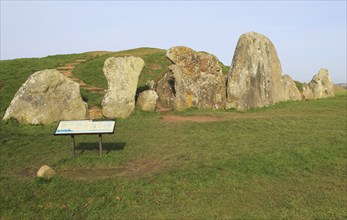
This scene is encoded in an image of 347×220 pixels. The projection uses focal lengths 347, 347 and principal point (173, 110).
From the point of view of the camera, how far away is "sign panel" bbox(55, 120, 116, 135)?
12.7 metres

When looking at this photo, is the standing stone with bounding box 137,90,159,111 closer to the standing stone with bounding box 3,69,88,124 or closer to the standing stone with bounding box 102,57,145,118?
the standing stone with bounding box 102,57,145,118

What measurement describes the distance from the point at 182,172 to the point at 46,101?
11.3 m

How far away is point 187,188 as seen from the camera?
32.4 ft

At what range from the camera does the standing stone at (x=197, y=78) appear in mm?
24109

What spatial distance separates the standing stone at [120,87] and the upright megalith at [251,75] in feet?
23.3

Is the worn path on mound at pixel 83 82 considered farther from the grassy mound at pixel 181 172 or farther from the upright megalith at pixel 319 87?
the upright megalith at pixel 319 87

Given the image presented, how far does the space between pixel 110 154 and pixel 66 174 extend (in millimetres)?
2288

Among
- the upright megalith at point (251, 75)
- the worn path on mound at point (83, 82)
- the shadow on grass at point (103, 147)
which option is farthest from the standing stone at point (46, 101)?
the upright megalith at point (251, 75)

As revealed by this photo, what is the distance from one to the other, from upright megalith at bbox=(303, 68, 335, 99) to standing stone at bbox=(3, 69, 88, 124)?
22210 millimetres

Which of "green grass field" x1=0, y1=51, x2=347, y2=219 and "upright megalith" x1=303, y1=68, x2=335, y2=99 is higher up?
"upright megalith" x1=303, y1=68, x2=335, y2=99

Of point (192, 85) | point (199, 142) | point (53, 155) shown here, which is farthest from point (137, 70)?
point (53, 155)

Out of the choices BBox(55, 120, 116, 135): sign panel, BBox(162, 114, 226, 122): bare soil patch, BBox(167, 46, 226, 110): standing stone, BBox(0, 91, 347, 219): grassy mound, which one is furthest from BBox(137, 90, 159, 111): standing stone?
BBox(55, 120, 116, 135): sign panel

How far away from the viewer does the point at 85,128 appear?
42.3 ft

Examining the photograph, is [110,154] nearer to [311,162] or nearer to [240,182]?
[240,182]
